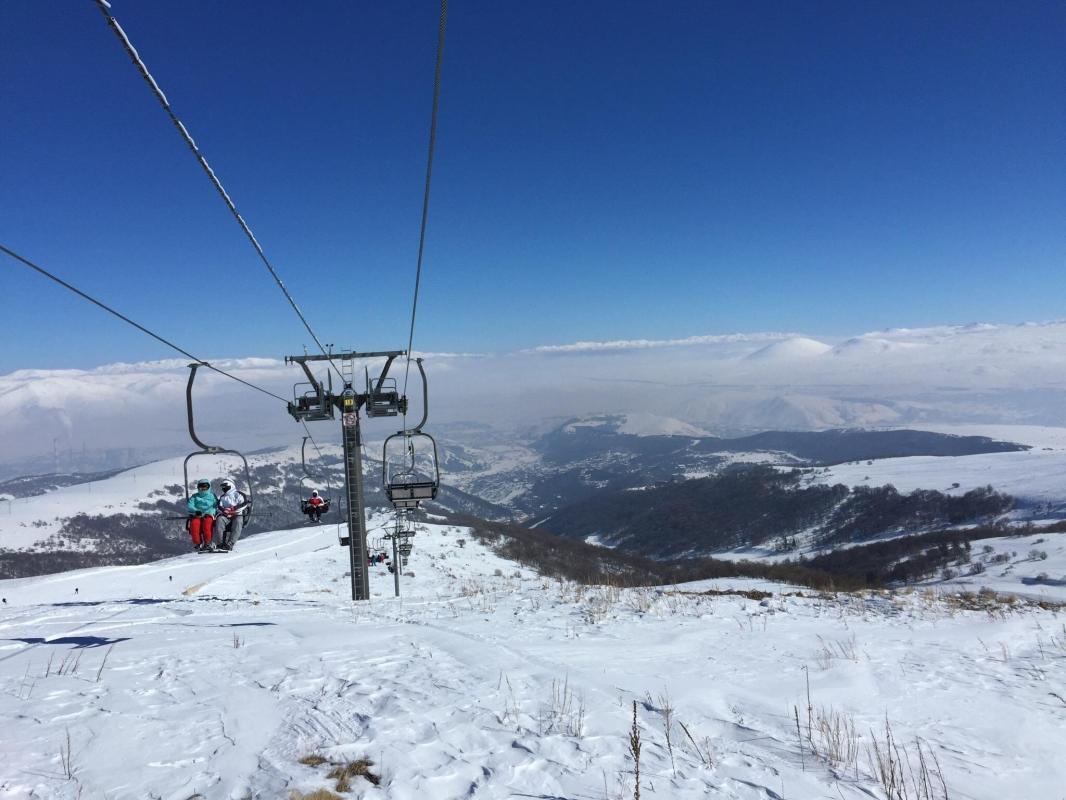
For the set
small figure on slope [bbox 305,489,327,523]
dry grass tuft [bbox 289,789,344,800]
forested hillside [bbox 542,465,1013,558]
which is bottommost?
forested hillside [bbox 542,465,1013,558]

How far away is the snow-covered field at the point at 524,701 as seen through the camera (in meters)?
4.42

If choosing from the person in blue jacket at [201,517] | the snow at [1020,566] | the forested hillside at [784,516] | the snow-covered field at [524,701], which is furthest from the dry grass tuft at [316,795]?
the forested hillside at [784,516]

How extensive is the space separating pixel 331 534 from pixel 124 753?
190 feet

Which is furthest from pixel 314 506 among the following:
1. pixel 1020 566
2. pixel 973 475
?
pixel 973 475

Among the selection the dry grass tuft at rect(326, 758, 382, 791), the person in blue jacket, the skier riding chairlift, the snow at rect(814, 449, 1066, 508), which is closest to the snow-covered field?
the dry grass tuft at rect(326, 758, 382, 791)

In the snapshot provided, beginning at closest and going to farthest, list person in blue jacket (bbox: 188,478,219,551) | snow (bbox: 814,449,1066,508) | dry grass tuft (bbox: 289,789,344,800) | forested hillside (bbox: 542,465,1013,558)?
dry grass tuft (bbox: 289,789,344,800)
person in blue jacket (bbox: 188,478,219,551)
snow (bbox: 814,449,1066,508)
forested hillside (bbox: 542,465,1013,558)

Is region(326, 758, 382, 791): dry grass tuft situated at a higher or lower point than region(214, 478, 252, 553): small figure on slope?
higher

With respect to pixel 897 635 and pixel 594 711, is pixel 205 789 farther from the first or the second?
pixel 897 635

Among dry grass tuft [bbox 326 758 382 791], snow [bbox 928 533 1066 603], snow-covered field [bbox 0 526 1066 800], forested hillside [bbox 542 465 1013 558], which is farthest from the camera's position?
forested hillside [bbox 542 465 1013 558]

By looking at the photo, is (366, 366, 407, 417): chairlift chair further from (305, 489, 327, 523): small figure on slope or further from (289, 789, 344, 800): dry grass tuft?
(289, 789, 344, 800): dry grass tuft

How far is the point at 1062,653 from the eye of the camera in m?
8.71

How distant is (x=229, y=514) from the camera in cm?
1546

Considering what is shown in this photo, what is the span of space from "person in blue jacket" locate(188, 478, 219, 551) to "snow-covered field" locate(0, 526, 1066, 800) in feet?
9.36

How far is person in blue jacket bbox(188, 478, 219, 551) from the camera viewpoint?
1488cm
